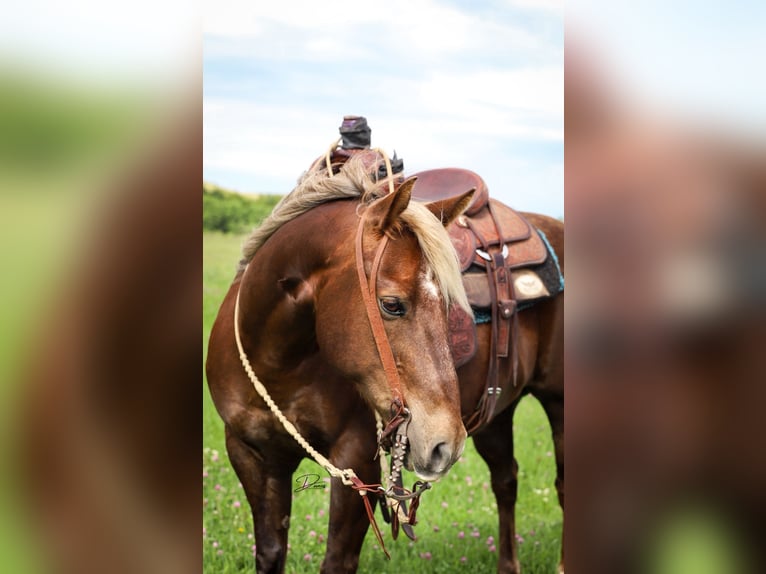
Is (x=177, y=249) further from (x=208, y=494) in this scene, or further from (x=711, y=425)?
(x=208, y=494)

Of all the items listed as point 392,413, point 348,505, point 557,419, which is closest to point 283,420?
point 348,505

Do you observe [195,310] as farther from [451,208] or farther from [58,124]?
[451,208]

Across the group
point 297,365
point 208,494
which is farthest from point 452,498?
point 297,365

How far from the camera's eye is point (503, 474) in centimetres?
409

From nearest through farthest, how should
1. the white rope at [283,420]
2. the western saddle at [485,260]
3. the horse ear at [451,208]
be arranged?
the horse ear at [451,208] < the white rope at [283,420] < the western saddle at [485,260]

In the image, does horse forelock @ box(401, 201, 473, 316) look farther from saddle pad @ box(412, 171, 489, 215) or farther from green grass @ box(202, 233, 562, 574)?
green grass @ box(202, 233, 562, 574)

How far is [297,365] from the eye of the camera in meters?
2.68

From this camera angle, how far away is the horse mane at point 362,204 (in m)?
2.15

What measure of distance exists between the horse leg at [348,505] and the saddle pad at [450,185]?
1.17 metres

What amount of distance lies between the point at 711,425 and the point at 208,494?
443cm

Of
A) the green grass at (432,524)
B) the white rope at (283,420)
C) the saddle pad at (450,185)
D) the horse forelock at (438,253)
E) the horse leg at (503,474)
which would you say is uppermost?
the saddle pad at (450,185)

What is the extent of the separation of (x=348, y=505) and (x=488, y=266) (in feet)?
3.83

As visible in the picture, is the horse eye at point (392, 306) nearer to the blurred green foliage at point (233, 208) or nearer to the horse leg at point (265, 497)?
the horse leg at point (265, 497)

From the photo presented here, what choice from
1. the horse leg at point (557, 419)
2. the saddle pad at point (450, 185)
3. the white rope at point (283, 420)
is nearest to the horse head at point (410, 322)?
the white rope at point (283, 420)
